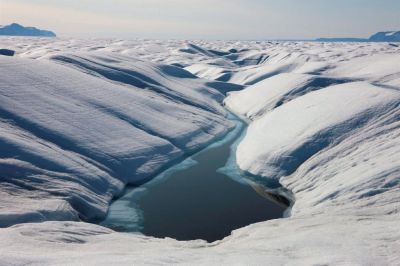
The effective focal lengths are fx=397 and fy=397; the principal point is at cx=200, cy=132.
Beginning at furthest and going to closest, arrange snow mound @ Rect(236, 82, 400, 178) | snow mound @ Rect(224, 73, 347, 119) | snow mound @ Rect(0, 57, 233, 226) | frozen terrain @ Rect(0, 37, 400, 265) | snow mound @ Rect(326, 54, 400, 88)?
snow mound @ Rect(326, 54, 400, 88) → snow mound @ Rect(224, 73, 347, 119) → snow mound @ Rect(236, 82, 400, 178) → snow mound @ Rect(0, 57, 233, 226) → frozen terrain @ Rect(0, 37, 400, 265)

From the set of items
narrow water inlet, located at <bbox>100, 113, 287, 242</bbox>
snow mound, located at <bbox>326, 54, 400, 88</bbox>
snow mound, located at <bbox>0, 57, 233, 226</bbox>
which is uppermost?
snow mound, located at <bbox>326, 54, 400, 88</bbox>

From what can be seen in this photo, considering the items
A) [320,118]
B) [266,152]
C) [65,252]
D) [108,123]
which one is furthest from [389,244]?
[108,123]

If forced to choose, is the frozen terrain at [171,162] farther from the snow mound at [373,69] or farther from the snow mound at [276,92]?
the snow mound at [373,69]

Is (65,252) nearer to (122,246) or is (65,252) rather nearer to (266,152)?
(122,246)

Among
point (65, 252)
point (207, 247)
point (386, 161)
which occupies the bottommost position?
point (207, 247)

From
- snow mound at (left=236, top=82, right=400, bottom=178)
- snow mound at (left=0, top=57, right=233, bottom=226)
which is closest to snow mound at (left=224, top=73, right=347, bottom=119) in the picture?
snow mound at (left=0, top=57, right=233, bottom=226)

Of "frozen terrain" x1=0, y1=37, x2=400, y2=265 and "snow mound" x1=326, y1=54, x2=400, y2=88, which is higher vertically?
"snow mound" x1=326, y1=54, x2=400, y2=88

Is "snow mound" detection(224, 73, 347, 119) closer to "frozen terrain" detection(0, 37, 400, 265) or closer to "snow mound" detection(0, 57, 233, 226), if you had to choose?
"frozen terrain" detection(0, 37, 400, 265)
